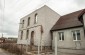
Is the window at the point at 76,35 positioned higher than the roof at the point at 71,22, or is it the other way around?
the roof at the point at 71,22

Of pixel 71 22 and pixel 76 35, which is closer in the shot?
pixel 76 35

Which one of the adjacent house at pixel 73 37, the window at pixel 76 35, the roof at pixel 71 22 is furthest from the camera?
the roof at pixel 71 22

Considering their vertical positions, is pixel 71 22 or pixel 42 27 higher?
pixel 71 22

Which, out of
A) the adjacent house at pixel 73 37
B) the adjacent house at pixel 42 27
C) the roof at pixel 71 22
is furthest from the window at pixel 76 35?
the adjacent house at pixel 42 27

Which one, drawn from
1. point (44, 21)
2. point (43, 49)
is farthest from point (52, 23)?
point (43, 49)

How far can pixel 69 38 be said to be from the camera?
15891 mm

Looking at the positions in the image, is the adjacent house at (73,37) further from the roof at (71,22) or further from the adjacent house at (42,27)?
the adjacent house at (42,27)

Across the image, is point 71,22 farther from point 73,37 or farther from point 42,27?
point 42,27

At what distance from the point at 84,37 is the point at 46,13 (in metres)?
9.65

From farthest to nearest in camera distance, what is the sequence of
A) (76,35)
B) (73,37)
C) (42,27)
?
(42,27) < (73,37) < (76,35)

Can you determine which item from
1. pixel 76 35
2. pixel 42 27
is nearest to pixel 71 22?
pixel 76 35

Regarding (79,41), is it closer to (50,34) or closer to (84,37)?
(84,37)

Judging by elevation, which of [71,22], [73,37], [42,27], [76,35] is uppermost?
[71,22]

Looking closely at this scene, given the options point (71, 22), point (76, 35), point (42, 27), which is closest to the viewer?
point (76, 35)
